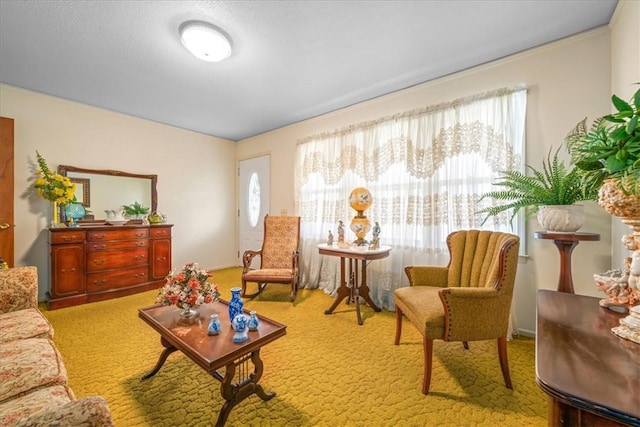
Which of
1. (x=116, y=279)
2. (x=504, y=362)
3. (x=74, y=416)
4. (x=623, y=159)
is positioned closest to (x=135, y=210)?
(x=116, y=279)

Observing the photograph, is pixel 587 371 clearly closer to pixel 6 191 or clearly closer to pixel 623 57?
pixel 623 57

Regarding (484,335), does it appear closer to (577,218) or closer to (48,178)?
(577,218)

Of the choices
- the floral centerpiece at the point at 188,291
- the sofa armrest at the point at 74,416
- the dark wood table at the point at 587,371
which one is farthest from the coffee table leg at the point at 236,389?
the dark wood table at the point at 587,371

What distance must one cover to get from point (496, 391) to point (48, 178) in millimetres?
4943

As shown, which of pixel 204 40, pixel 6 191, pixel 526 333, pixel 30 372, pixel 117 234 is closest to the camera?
pixel 30 372

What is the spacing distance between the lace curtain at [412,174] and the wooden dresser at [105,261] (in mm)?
2244

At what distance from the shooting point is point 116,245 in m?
3.42

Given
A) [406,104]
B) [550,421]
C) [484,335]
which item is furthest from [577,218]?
[406,104]

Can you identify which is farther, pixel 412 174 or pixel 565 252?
pixel 412 174

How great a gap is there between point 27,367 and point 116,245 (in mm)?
2646

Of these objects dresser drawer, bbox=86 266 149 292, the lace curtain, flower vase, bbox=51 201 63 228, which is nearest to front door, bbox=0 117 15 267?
flower vase, bbox=51 201 63 228

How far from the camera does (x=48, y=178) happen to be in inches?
122

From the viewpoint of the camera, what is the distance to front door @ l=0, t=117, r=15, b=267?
9.11 feet

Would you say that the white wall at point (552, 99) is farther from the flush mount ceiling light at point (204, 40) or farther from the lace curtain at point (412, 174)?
the flush mount ceiling light at point (204, 40)
